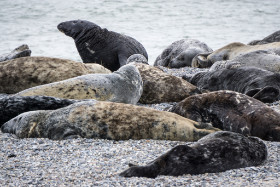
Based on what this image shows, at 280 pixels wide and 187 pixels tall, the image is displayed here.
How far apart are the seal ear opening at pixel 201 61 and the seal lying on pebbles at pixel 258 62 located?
2.12 meters

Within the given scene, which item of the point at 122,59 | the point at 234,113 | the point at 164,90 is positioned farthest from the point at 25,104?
the point at 122,59

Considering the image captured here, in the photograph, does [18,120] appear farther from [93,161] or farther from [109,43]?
[109,43]

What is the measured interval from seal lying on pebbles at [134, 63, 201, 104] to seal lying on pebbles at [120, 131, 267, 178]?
9.62ft

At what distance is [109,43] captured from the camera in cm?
1063

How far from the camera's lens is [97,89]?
18.9 feet

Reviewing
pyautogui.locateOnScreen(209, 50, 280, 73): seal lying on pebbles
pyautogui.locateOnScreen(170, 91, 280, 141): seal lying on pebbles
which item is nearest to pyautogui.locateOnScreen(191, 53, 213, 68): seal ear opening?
pyautogui.locateOnScreen(209, 50, 280, 73): seal lying on pebbles

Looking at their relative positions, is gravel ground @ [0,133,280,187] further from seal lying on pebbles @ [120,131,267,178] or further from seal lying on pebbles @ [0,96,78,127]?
seal lying on pebbles @ [0,96,78,127]

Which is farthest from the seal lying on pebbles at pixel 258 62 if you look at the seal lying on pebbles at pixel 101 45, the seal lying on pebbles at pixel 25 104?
the seal lying on pebbles at pixel 25 104

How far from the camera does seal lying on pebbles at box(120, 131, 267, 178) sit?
333 centimetres

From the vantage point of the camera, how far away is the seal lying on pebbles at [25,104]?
5164 mm

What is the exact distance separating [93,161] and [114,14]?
27734 mm

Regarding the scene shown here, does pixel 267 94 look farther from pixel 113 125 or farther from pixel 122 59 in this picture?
pixel 122 59

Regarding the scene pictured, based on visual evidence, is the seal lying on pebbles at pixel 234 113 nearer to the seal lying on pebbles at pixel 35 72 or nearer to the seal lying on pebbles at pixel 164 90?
the seal lying on pebbles at pixel 164 90

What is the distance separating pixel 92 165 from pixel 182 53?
7983 mm
